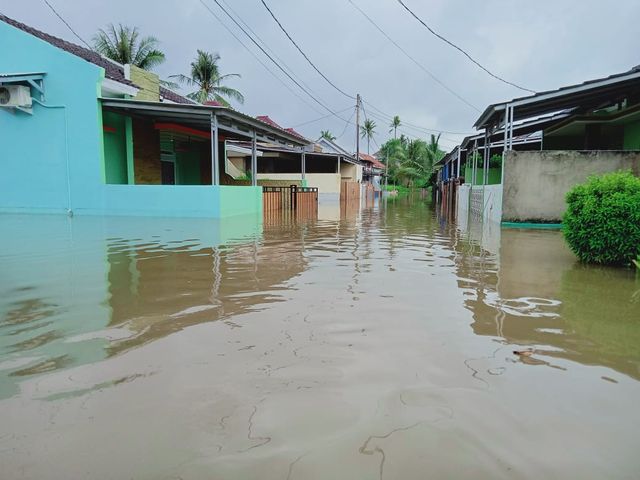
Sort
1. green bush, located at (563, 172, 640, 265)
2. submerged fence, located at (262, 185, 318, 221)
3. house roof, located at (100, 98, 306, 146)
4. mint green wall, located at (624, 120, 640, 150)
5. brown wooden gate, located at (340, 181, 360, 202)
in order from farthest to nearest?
brown wooden gate, located at (340, 181, 360, 202) < submerged fence, located at (262, 185, 318, 221) < mint green wall, located at (624, 120, 640, 150) < house roof, located at (100, 98, 306, 146) < green bush, located at (563, 172, 640, 265)

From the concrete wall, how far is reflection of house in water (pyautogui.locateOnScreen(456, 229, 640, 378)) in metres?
5.62

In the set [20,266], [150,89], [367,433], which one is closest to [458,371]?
[367,433]

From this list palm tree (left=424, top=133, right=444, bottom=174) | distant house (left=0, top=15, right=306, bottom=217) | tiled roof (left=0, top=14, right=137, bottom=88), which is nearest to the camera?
distant house (left=0, top=15, right=306, bottom=217)

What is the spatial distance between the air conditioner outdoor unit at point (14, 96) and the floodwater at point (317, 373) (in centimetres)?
1033

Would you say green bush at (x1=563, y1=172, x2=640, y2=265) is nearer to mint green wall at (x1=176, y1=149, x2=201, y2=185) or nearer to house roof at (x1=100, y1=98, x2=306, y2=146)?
house roof at (x1=100, y1=98, x2=306, y2=146)

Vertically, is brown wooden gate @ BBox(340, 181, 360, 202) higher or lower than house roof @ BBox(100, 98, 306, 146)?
lower

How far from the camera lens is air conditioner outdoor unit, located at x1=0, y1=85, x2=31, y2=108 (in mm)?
14430

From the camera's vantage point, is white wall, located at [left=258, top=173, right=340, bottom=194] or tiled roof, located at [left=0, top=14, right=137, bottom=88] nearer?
tiled roof, located at [left=0, top=14, right=137, bottom=88]

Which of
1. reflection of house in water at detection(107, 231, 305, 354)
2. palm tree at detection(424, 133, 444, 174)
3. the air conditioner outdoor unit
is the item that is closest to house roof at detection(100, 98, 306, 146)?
the air conditioner outdoor unit

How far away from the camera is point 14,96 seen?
14.4 m

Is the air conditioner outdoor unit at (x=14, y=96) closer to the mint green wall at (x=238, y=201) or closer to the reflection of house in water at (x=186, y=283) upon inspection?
the mint green wall at (x=238, y=201)

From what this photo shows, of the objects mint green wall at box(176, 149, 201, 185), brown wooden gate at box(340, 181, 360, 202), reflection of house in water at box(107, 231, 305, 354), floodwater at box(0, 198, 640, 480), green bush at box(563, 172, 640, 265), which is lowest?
floodwater at box(0, 198, 640, 480)

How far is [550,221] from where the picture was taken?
13.1 m

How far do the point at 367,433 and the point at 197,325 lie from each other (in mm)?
2142
